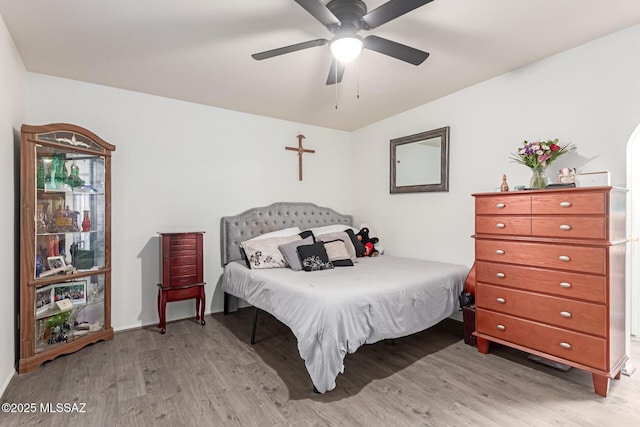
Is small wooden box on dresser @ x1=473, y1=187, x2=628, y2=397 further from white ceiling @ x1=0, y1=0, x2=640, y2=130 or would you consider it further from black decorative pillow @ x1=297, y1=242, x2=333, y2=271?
black decorative pillow @ x1=297, y1=242, x2=333, y2=271

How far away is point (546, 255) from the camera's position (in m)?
2.35

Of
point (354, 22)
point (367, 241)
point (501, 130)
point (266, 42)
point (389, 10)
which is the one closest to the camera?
point (389, 10)

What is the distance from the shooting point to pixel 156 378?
2389 millimetres

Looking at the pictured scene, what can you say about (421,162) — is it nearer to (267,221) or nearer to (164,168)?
(267,221)

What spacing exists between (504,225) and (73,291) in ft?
12.4

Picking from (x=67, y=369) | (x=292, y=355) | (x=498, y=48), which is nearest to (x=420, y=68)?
Answer: (x=498, y=48)

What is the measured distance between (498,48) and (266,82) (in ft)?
6.78

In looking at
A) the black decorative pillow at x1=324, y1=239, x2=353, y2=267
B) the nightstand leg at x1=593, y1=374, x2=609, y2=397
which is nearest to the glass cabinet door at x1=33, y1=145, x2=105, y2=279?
the black decorative pillow at x1=324, y1=239, x2=353, y2=267

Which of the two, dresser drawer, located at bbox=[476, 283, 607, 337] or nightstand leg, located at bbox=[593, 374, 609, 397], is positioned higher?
dresser drawer, located at bbox=[476, 283, 607, 337]

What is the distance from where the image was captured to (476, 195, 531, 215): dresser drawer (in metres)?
2.45

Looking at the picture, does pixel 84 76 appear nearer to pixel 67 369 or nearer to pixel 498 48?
pixel 67 369

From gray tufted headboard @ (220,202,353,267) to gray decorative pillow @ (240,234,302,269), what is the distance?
43 cm

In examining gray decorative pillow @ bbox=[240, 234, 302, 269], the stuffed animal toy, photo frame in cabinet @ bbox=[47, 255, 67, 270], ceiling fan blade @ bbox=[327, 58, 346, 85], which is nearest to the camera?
ceiling fan blade @ bbox=[327, 58, 346, 85]

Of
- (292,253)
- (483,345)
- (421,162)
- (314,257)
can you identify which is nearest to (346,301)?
(314,257)
